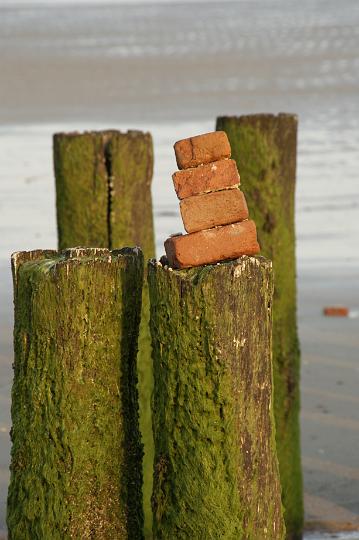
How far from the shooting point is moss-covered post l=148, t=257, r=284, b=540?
3.70 metres

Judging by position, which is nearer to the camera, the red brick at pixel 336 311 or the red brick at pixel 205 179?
the red brick at pixel 205 179

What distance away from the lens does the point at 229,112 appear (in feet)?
87.5

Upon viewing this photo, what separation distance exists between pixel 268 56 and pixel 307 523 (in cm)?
3263

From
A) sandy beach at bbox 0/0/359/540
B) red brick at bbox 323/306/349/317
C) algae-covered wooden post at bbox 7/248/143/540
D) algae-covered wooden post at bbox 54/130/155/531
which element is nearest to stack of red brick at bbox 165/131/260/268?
algae-covered wooden post at bbox 7/248/143/540

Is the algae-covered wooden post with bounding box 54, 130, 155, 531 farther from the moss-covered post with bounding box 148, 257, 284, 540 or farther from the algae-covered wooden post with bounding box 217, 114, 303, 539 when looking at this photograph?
the moss-covered post with bounding box 148, 257, 284, 540

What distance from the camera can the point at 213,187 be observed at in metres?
3.91

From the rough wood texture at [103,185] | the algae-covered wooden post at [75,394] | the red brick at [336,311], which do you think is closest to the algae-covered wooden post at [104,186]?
the rough wood texture at [103,185]

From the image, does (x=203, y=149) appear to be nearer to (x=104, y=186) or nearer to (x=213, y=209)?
(x=213, y=209)

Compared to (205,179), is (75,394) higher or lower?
lower

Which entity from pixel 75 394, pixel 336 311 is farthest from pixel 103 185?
pixel 336 311

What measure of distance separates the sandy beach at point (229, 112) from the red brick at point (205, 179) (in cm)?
308

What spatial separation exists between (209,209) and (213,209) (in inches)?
0.5

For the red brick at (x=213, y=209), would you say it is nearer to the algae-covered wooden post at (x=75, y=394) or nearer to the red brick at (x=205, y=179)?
the red brick at (x=205, y=179)

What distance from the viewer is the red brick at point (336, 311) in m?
10.6
